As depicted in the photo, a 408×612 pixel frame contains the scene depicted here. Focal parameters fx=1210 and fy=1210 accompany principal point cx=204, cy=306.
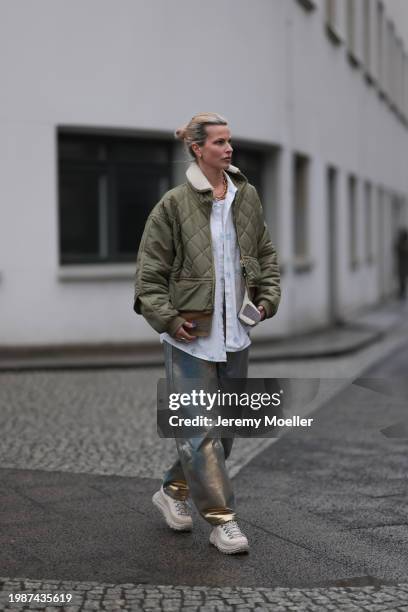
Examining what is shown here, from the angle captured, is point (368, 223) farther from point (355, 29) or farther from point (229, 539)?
point (229, 539)

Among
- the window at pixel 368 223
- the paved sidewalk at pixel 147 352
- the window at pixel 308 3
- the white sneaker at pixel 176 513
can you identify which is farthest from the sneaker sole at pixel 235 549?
the window at pixel 368 223

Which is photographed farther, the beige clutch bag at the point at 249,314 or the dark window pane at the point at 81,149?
the dark window pane at the point at 81,149

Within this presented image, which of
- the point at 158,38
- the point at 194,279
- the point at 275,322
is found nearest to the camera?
the point at 194,279

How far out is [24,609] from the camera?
4.38 metres

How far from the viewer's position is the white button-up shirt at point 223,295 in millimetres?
5324

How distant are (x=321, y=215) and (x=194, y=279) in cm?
1522

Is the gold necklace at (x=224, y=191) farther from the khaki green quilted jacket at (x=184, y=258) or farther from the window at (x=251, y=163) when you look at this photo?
the window at (x=251, y=163)

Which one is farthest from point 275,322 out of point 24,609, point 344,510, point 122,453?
point 24,609

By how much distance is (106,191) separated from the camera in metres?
15.1

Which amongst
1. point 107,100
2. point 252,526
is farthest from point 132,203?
point 252,526

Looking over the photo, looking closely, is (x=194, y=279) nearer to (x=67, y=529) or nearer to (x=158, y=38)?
(x=67, y=529)

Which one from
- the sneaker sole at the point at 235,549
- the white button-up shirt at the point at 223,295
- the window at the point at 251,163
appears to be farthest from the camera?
the window at the point at 251,163

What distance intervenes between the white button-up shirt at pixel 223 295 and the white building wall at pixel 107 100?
8.95 m

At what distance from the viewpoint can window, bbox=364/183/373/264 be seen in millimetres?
28000
